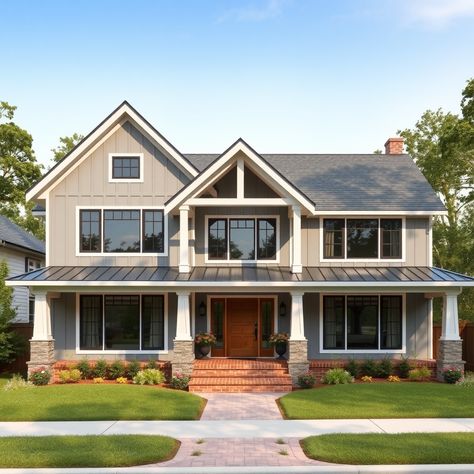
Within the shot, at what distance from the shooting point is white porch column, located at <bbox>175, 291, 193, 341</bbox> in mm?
16703

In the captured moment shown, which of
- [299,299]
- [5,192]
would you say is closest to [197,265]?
[299,299]

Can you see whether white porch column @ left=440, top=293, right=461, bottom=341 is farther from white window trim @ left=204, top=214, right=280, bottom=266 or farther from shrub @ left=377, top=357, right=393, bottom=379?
white window trim @ left=204, top=214, right=280, bottom=266

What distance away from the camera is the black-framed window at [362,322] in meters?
18.7

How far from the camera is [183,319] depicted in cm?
1684

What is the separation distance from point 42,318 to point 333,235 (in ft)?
33.8

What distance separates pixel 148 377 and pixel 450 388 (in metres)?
8.94

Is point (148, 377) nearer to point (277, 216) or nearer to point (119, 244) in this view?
point (119, 244)

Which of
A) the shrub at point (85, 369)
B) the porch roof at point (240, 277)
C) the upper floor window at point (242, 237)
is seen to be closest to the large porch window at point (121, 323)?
the porch roof at point (240, 277)

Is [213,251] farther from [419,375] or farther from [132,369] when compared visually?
[419,375]

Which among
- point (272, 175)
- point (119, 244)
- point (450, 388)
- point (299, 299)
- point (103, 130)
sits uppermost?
point (103, 130)

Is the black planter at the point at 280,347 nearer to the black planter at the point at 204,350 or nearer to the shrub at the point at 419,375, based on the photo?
the black planter at the point at 204,350

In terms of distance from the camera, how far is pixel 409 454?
338 inches

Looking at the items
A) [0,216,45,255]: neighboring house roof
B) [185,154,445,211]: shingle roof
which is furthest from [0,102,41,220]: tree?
[185,154,445,211]: shingle roof

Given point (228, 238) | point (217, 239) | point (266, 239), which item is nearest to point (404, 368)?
point (266, 239)
